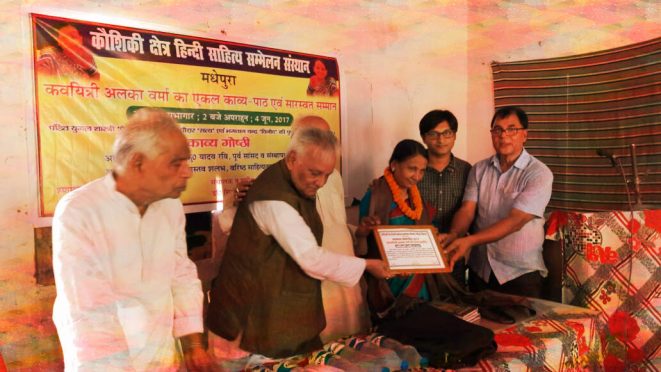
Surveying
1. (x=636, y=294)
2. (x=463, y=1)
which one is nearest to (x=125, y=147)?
(x=636, y=294)

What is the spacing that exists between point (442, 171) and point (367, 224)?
717 millimetres

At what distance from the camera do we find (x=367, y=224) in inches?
95.8

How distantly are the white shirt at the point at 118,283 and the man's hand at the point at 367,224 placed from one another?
3.01 feet

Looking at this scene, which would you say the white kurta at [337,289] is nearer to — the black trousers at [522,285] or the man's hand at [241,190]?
the man's hand at [241,190]

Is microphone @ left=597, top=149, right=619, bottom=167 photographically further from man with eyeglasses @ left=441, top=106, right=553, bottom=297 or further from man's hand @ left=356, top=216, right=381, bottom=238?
man's hand @ left=356, top=216, right=381, bottom=238

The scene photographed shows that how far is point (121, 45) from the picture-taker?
6.68 feet

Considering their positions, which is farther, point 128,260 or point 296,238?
point 296,238

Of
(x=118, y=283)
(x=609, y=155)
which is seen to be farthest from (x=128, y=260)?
(x=609, y=155)

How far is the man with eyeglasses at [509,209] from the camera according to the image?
2777 mm

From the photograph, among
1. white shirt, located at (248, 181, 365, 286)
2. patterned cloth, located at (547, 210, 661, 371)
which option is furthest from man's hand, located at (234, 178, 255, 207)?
patterned cloth, located at (547, 210, 661, 371)

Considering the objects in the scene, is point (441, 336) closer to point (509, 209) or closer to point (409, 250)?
point (409, 250)

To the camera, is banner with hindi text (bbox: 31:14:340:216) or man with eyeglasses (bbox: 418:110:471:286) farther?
man with eyeglasses (bbox: 418:110:471:286)

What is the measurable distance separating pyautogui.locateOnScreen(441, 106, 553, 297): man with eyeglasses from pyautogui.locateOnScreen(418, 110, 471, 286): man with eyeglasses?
0.06 meters

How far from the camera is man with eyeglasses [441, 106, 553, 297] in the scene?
2.78 meters
